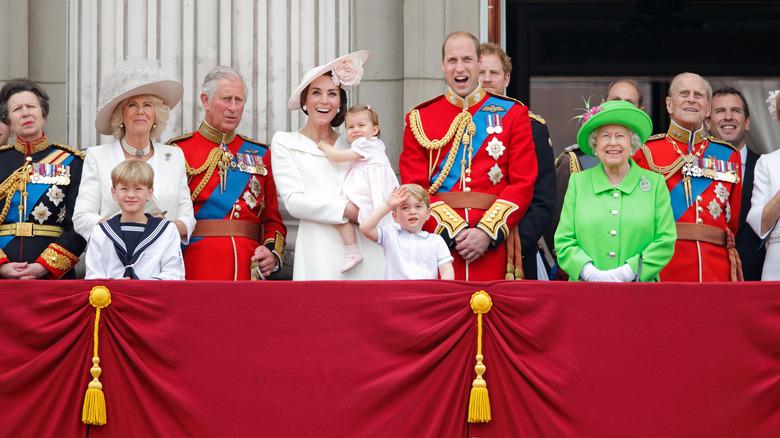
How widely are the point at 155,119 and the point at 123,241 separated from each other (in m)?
1.04

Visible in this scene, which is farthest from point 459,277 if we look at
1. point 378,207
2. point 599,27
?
point 599,27

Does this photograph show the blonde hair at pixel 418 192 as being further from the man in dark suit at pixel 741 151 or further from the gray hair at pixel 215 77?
the man in dark suit at pixel 741 151

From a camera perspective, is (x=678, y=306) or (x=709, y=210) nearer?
(x=678, y=306)

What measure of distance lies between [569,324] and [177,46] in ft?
12.6

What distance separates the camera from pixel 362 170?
19.8 ft

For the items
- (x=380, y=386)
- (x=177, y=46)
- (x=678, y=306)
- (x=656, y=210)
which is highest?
(x=177, y=46)

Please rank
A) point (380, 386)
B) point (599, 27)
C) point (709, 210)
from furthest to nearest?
1. point (599, 27)
2. point (709, 210)
3. point (380, 386)

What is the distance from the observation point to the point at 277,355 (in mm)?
5270

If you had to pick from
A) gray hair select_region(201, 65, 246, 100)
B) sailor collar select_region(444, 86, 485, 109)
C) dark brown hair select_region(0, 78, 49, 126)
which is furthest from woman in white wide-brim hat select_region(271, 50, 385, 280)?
dark brown hair select_region(0, 78, 49, 126)

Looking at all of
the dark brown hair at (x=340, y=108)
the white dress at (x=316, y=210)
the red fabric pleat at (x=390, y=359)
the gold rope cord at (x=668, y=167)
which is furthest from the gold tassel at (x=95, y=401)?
the gold rope cord at (x=668, y=167)

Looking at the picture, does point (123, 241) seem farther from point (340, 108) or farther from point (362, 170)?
point (340, 108)

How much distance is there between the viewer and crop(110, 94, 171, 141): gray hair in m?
6.45

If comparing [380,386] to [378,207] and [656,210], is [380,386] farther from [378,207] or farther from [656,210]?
[656,210]

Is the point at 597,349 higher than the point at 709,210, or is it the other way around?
the point at 709,210
